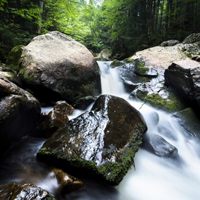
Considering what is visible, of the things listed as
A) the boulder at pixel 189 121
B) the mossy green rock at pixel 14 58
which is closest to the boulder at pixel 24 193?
the boulder at pixel 189 121

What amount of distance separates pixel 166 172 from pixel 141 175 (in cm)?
62

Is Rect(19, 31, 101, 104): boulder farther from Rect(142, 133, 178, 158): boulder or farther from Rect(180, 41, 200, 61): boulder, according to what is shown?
Rect(180, 41, 200, 61): boulder

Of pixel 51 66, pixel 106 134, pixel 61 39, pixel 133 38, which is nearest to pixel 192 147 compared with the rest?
pixel 106 134

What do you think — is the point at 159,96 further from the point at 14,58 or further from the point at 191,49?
the point at 14,58

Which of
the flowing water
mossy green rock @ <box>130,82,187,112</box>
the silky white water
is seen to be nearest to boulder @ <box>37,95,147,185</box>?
the flowing water

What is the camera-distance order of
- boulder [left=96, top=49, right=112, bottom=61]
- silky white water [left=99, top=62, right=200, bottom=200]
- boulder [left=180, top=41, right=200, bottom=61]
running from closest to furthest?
silky white water [left=99, top=62, right=200, bottom=200] < boulder [left=180, top=41, right=200, bottom=61] < boulder [left=96, top=49, right=112, bottom=61]

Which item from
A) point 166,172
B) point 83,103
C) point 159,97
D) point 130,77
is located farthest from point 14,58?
point 166,172

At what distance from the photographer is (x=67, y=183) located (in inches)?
77.0

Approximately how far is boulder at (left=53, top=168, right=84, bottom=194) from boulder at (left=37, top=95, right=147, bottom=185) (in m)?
0.13

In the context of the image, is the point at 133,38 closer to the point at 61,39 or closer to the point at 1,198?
the point at 61,39

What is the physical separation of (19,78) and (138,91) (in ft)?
13.8

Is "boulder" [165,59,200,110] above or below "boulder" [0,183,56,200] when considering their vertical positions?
above

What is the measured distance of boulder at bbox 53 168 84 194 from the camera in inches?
76.9

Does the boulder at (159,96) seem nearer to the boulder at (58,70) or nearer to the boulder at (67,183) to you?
the boulder at (58,70)
